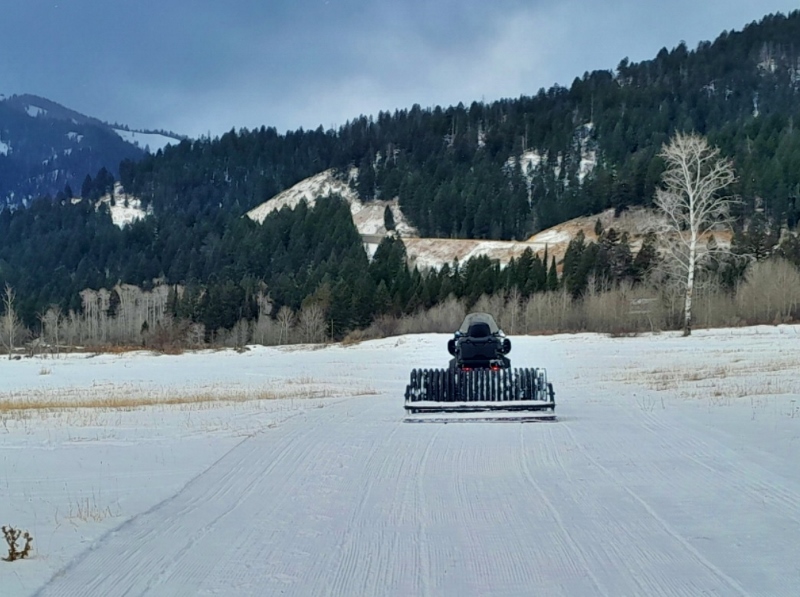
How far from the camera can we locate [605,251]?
96188mm

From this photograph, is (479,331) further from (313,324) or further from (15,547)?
(313,324)

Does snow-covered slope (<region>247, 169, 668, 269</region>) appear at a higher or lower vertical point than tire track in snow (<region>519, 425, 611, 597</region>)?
higher

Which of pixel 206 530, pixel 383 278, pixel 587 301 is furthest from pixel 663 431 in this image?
pixel 383 278

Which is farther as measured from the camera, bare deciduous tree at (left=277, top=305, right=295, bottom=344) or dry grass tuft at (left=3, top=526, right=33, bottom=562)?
bare deciduous tree at (left=277, top=305, right=295, bottom=344)

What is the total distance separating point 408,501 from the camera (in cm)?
877

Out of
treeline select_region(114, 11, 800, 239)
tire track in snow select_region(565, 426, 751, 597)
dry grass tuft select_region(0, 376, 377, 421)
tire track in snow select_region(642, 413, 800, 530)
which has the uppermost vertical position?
treeline select_region(114, 11, 800, 239)

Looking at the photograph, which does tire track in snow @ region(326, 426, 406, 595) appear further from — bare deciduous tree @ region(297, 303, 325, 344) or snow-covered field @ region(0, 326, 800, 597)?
bare deciduous tree @ region(297, 303, 325, 344)

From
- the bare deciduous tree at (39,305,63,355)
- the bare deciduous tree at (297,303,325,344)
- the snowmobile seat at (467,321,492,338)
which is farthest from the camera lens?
the bare deciduous tree at (39,305,63,355)

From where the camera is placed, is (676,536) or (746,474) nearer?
(676,536)

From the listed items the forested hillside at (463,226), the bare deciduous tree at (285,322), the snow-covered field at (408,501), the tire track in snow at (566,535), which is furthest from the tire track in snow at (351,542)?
the bare deciduous tree at (285,322)

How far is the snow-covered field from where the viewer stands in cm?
624

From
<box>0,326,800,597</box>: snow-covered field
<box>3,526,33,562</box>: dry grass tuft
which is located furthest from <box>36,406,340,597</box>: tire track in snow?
<box>3,526,33,562</box>: dry grass tuft

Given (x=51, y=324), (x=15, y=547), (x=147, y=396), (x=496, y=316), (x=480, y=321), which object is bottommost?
(x=147, y=396)

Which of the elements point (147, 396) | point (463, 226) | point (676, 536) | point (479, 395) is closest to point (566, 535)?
point (676, 536)
